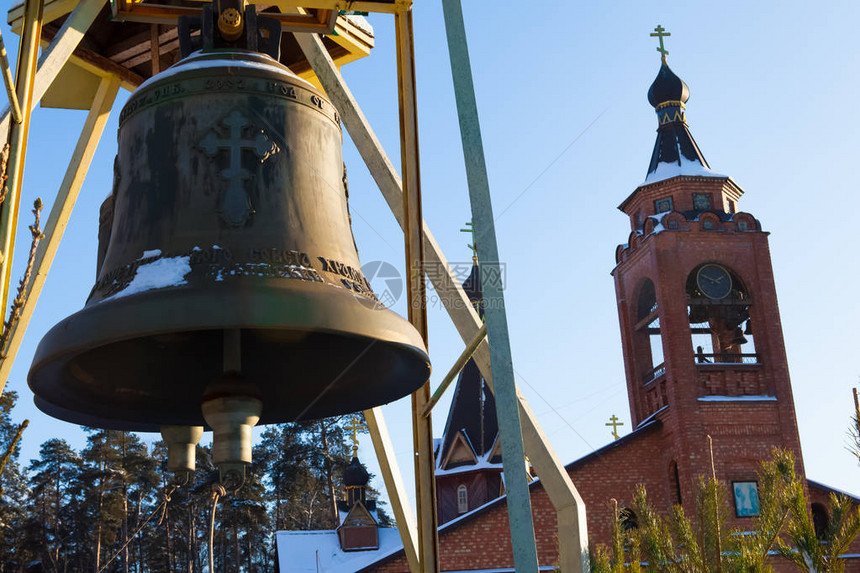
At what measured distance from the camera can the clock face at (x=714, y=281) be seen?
2445 cm

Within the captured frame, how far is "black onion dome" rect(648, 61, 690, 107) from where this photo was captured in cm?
2702

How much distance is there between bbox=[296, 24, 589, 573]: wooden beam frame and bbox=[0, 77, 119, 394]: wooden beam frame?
4.58 ft

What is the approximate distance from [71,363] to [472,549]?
19808 millimetres

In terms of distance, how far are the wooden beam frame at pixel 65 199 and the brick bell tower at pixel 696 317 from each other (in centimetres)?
1916

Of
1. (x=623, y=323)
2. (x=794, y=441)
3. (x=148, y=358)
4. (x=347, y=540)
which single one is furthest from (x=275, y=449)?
(x=148, y=358)

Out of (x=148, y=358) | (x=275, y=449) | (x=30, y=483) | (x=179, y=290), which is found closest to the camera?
(x=179, y=290)

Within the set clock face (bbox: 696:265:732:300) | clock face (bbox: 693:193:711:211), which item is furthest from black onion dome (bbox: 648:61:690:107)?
clock face (bbox: 696:265:732:300)

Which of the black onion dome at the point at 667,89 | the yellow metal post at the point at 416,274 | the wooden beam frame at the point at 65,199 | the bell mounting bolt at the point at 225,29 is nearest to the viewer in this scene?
the bell mounting bolt at the point at 225,29

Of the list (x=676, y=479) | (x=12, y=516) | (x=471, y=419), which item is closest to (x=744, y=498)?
(x=676, y=479)

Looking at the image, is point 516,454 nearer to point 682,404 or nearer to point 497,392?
point 497,392

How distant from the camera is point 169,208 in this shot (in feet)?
9.66

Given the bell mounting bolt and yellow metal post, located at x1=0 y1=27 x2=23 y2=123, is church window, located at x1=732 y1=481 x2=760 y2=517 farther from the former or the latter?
yellow metal post, located at x1=0 y1=27 x2=23 y2=123

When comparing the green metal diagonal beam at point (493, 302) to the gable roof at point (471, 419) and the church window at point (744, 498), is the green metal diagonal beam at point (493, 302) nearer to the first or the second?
the church window at point (744, 498)

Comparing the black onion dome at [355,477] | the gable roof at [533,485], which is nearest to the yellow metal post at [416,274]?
the gable roof at [533,485]
